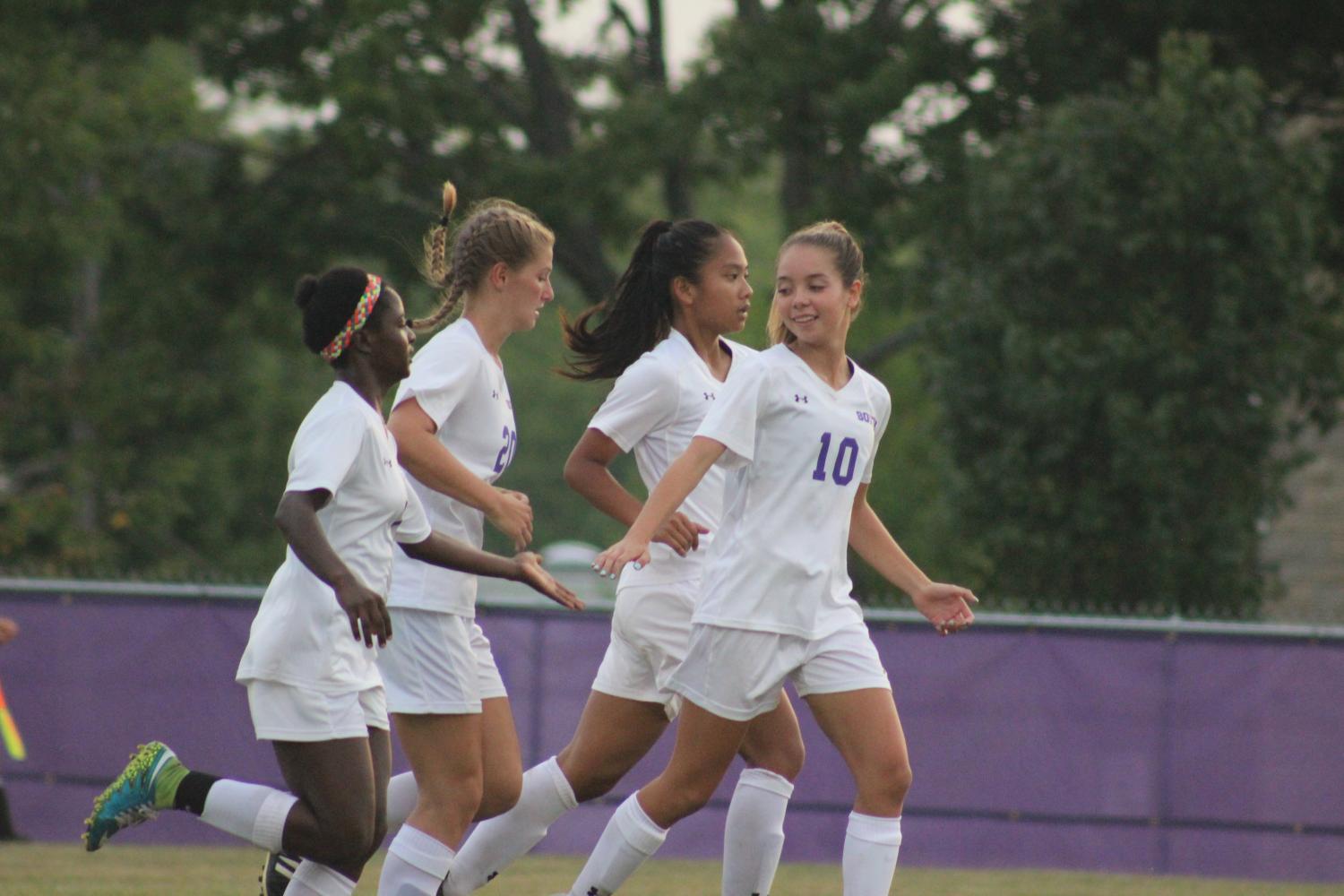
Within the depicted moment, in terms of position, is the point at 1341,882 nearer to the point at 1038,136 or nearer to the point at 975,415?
the point at 975,415

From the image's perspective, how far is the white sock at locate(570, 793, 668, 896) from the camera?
555 cm

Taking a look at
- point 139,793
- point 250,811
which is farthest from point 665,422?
point 139,793

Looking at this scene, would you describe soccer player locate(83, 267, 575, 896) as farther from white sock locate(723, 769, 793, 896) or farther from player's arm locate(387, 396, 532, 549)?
white sock locate(723, 769, 793, 896)

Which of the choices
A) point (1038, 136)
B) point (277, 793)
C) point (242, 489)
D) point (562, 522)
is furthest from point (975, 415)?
point (562, 522)

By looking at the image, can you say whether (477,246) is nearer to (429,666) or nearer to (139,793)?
(429,666)

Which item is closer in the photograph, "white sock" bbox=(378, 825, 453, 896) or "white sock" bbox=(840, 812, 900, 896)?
"white sock" bbox=(840, 812, 900, 896)

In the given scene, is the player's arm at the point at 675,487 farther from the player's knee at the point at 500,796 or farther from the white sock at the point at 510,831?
the white sock at the point at 510,831

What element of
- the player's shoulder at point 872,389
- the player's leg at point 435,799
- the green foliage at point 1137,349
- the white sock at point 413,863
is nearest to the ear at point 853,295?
the player's shoulder at point 872,389

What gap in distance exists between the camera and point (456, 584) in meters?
5.51

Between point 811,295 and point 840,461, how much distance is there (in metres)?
0.48

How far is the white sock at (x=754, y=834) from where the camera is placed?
556 centimetres

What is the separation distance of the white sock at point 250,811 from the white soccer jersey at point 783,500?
4.03ft

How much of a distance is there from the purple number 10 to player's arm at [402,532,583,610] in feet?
2.52

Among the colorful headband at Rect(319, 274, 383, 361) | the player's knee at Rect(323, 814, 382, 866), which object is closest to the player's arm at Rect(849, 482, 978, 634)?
the colorful headband at Rect(319, 274, 383, 361)
